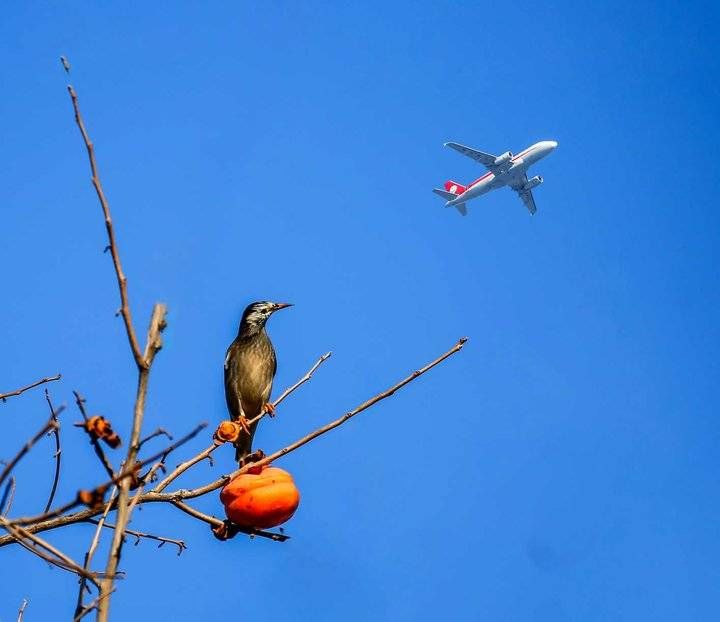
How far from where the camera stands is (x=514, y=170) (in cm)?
5425

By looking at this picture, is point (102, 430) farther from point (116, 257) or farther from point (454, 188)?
point (454, 188)

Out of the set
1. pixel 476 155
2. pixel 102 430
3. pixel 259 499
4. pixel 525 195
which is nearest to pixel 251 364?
pixel 259 499

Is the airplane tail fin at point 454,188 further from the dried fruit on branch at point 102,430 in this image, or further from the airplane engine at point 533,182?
the dried fruit on branch at point 102,430

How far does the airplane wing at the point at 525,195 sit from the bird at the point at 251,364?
49.5 m

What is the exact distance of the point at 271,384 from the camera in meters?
7.89

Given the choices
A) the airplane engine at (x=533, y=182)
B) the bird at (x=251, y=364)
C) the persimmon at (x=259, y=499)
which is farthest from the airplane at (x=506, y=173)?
the persimmon at (x=259, y=499)

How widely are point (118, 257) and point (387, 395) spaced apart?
118 cm

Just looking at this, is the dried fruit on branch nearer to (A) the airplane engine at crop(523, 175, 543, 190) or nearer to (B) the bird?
(B) the bird

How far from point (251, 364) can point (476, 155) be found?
153 feet

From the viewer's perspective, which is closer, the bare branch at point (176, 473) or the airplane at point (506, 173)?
the bare branch at point (176, 473)

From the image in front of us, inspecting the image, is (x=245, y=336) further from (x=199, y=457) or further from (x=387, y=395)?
(x=387, y=395)

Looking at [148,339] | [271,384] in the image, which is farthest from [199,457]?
[271,384]

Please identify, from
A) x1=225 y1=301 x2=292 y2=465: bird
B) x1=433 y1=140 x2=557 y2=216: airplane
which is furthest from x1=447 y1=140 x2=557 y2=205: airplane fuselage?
x1=225 y1=301 x2=292 y2=465: bird

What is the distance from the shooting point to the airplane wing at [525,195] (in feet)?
185
